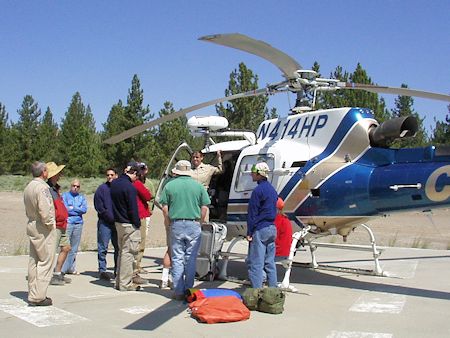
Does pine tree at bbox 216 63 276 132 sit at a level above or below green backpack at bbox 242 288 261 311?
above

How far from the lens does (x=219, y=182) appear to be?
10125 millimetres

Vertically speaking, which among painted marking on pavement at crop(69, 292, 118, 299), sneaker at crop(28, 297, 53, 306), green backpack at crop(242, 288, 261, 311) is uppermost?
green backpack at crop(242, 288, 261, 311)

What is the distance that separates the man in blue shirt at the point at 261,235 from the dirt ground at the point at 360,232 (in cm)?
610

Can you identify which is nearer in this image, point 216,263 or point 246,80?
point 216,263

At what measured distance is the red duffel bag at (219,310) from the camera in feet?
19.2

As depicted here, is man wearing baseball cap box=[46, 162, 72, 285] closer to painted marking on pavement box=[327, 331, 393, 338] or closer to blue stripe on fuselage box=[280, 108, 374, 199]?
blue stripe on fuselage box=[280, 108, 374, 199]

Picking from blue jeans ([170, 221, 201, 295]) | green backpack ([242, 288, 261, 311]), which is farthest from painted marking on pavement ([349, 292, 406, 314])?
blue jeans ([170, 221, 201, 295])

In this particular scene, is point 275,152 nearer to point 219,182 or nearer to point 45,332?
point 219,182

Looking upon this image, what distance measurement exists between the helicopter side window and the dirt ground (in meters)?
4.73

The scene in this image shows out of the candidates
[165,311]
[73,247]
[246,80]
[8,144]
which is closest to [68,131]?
[8,144]

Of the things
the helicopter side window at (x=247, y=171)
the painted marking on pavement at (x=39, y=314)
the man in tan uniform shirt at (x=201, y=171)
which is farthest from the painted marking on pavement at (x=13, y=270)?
the helicopter side window at (x=247, y=171)

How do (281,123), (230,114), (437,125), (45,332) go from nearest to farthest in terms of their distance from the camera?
(45,332)
(281,123)
(230,114)
(437,125)

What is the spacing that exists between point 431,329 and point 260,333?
1.88 metres

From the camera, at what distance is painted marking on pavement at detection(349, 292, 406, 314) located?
6.63 m
